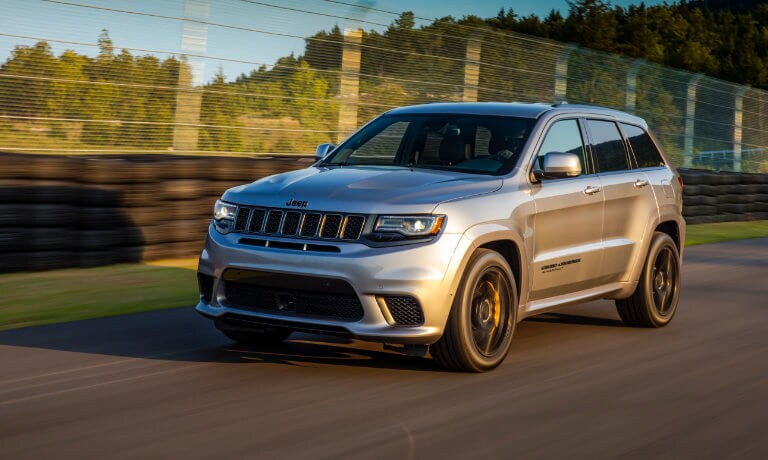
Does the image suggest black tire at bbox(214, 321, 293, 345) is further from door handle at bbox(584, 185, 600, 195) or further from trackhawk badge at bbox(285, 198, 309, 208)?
door handle at bbox(584, 185, 600, 195)

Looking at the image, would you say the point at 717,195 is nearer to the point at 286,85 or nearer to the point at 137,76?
the point at 286,85

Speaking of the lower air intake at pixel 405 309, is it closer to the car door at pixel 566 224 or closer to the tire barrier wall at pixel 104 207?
the car door at pixel 566 224

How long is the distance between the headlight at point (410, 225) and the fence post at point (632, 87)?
17.9 m

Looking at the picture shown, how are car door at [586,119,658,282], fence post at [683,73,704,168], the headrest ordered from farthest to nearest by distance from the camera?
fence post at [683,73,704,168]
car door at [586,119,658,282]
the headrest

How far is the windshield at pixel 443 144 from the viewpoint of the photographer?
26.0 feet

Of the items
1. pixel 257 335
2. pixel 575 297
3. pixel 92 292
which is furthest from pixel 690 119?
pixel 257 335

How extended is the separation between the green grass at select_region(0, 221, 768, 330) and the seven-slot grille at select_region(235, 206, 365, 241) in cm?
216

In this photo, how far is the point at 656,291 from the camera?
372 inches

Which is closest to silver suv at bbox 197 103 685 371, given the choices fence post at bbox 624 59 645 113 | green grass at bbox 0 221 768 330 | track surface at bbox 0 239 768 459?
track surface at bbox 0 239 768 459

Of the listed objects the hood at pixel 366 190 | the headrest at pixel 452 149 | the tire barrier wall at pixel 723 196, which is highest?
the tire barrier wall at pixel 723 196

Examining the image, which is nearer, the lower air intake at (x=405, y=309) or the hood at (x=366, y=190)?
the lower air intake at (x=405, y=309)

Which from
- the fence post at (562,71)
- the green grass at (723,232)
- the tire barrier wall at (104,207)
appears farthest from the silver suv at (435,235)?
the fence post at (562,71)

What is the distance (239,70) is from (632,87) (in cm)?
1088

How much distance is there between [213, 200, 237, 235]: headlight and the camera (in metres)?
7.28
